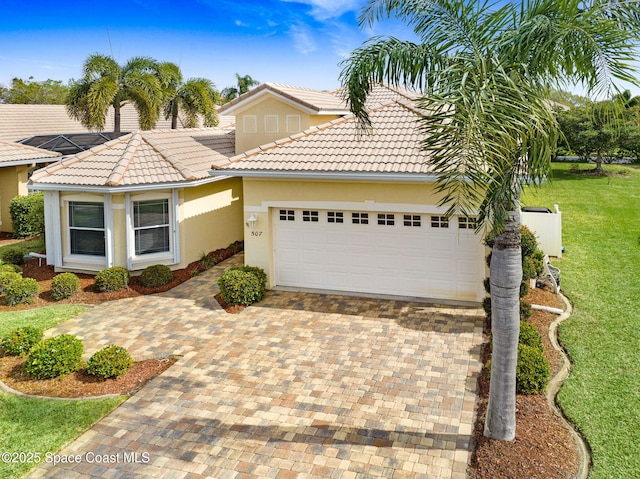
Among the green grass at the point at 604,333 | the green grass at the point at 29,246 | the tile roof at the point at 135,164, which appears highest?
A: the tile roof at the point at 135,164

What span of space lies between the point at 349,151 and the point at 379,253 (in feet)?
8.66

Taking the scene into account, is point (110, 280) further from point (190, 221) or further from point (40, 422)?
point (40, 422)

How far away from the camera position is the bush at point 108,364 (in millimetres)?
9461

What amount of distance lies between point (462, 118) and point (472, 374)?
5.61 meters

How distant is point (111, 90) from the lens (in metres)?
23.8

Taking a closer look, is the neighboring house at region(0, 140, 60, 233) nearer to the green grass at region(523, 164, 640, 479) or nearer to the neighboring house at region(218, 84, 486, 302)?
the neighboring house at region(218, 84, 486, 302)

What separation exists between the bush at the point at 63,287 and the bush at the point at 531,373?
36.1 feet

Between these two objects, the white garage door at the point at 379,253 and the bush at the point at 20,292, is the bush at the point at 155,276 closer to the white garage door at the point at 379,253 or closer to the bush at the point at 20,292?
the bush at the point at 20,292

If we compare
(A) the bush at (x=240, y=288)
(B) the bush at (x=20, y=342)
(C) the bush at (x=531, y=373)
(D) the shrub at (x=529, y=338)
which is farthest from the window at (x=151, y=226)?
(C) the bush at (x=531, y=373)

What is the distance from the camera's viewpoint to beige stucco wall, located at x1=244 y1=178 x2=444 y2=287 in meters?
13.0

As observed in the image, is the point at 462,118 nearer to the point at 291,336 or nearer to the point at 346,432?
the point at 346,432

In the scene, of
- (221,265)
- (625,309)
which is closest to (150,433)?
(221,265)

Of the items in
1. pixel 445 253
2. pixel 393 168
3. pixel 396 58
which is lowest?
pixel 445 253

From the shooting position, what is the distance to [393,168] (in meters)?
12.6
